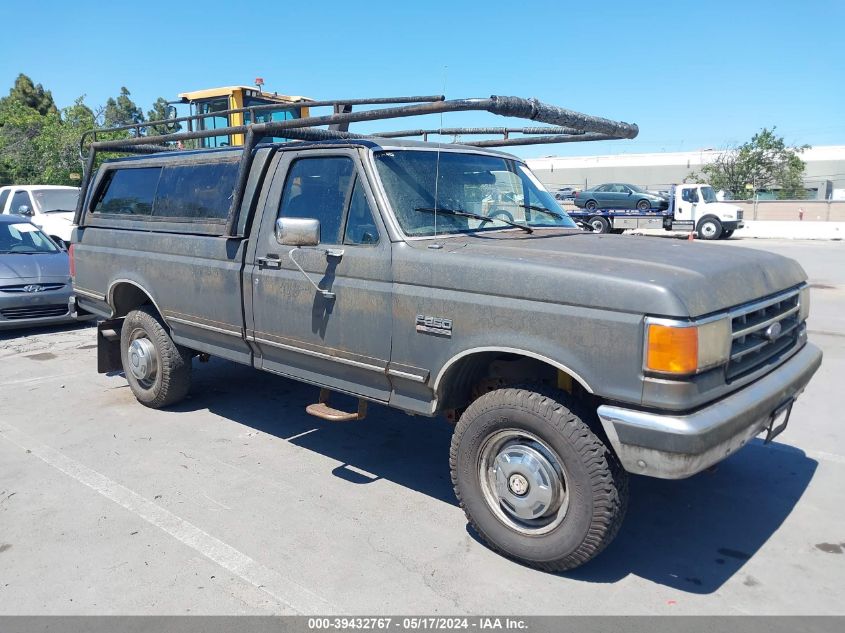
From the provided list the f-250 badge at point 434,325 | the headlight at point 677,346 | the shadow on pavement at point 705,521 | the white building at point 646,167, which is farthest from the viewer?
the white building at point 646,167

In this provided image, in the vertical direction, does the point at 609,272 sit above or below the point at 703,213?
below

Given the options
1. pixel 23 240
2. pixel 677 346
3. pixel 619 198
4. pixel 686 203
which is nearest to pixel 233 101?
pixel 23 240

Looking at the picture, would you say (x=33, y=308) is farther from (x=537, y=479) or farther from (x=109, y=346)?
(x=537, y=479)

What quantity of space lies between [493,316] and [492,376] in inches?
23.9

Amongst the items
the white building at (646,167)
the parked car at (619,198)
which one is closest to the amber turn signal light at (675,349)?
the parked car at (619,198)

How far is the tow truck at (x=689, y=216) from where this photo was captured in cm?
2609

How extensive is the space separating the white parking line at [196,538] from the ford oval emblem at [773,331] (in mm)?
2540

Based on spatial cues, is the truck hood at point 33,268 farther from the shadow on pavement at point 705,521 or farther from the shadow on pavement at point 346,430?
the shadow on pavement at point 705,521

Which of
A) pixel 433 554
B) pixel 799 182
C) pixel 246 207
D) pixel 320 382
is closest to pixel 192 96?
pixel 246 207

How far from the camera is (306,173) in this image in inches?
178

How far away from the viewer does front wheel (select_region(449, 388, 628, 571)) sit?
3.22 m

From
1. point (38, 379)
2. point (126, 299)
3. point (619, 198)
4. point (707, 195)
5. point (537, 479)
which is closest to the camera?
point (537, 479)

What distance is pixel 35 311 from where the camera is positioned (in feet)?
30.1
